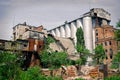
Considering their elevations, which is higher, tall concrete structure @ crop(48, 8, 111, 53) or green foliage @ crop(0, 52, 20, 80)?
tall concrete structure @ crop(48, 8, 111, 53)

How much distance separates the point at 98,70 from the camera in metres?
38.1

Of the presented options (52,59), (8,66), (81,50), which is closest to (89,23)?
(81,50)

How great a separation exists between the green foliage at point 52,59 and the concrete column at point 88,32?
63.0 ft

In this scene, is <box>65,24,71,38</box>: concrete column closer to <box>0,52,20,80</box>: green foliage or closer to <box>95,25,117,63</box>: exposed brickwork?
<box>95,25,117,63</box>: exposed brickwork

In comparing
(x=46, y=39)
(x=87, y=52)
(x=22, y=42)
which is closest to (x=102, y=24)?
(x=87, y=52)

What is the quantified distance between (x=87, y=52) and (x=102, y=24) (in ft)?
57.2

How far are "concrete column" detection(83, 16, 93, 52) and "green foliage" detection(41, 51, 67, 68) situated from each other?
63.0 feet

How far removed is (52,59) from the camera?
44062 mm

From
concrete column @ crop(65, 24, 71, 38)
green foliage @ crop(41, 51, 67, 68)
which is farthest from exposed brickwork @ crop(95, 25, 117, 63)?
green foliage @ crop(41, 51, 67, 68)

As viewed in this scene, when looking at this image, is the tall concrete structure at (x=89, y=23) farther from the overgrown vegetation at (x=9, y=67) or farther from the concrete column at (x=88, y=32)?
the overgrown vegetation at (x=9, y=67)

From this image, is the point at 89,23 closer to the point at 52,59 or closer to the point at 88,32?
the point at 88,32

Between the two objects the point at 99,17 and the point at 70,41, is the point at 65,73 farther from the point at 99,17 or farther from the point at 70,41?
the point at 99,17

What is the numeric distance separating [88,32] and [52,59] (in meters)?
22.5

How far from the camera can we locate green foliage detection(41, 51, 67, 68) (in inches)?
1715
